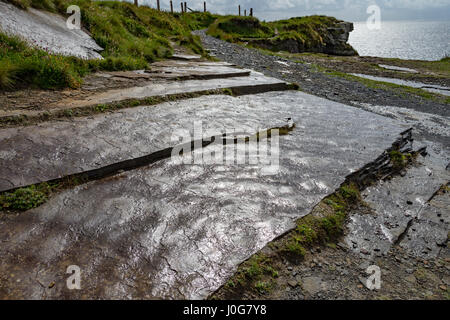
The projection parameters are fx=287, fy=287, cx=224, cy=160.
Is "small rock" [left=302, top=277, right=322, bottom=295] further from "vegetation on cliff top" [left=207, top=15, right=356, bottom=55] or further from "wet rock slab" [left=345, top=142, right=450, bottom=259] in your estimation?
"vegetation on cliff top" [left=207, top=15, right=356, bottom=55]

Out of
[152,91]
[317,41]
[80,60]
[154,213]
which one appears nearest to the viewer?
[154,213]

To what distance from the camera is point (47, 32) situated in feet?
25.6

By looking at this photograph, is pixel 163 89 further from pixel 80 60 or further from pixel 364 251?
Answer: pixel 364 251

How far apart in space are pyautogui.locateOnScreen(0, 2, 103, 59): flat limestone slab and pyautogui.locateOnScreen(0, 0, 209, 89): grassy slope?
0.33m

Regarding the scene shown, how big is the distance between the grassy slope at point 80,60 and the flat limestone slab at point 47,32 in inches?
13.0

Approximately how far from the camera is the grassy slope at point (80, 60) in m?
5.44

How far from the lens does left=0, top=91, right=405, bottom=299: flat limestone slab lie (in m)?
2.32

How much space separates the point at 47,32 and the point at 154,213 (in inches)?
293

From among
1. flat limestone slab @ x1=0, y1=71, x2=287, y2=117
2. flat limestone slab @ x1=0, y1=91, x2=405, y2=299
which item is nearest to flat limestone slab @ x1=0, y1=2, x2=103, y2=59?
flat limestone slab @ x1=0, y1=71, x2=287, y2=117
